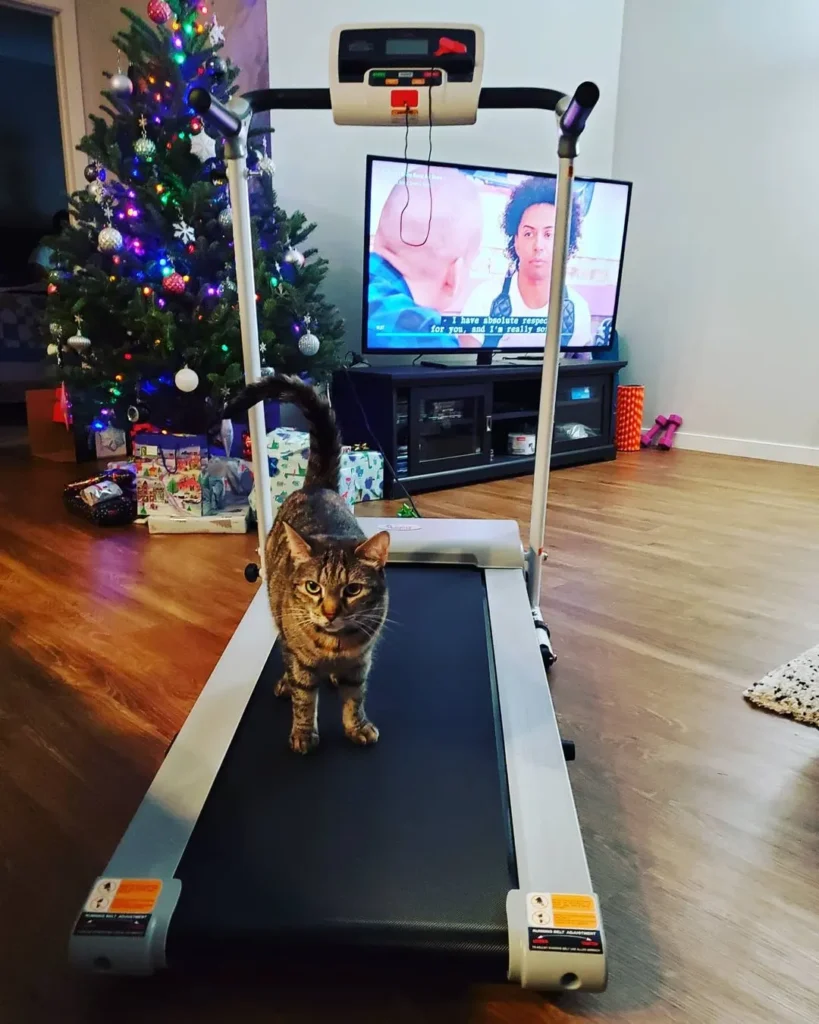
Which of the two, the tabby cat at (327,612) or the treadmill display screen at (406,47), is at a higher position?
the treadmill display screen at (406,47)

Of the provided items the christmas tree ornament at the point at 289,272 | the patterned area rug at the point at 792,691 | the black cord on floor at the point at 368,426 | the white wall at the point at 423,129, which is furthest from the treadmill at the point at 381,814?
the white wall at the point at 423,129

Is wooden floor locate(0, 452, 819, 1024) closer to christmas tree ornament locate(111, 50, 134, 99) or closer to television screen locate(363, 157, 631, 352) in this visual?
television screen locate(363, 157, 631, 352)

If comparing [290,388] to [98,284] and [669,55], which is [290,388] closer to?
[98,284]

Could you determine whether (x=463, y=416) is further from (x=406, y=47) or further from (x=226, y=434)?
(x=406, y=47)

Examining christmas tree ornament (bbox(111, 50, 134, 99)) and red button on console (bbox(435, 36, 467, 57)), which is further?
christmas tree ornament (bbox(111, 50, 134, 99))

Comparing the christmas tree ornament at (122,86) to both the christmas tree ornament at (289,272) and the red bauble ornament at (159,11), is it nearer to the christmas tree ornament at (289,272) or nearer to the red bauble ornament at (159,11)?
the red bauble ornament at (159,11)

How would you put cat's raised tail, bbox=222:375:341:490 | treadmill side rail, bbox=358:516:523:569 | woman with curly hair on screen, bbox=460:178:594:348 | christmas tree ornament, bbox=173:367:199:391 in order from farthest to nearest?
woman with curly hair on screen, bbox=460:178:594:348
christmas tree ornament, bbox=173:367:199:391
treadmill side rail, bbox=358:516:523:569
cat's raised tail, bbox=222:375:341:490

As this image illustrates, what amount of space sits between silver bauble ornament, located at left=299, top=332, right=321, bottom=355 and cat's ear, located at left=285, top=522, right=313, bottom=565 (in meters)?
1.75

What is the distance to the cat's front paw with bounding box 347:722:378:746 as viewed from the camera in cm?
123

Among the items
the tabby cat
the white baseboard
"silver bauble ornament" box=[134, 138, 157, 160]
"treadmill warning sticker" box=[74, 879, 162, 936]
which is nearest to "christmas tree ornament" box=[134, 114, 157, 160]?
"silver bauble ornament" box=[134, 138, 157, 160]

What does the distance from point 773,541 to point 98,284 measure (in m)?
2.66

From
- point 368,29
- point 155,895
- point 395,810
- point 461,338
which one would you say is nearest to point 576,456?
point 461,338

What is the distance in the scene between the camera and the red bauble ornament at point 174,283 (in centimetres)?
270

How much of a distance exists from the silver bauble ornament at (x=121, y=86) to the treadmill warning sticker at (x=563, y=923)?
3004 mm
